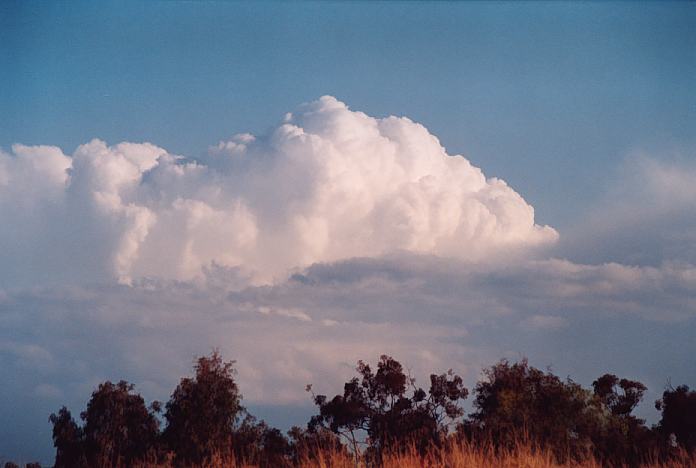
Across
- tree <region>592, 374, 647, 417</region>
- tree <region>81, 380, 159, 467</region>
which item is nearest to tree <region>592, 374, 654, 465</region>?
tree <region>592, 374, 647, 417</region>

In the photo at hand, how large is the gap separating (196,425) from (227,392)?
8.64 ft

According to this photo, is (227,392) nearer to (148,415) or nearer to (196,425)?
(196,425)

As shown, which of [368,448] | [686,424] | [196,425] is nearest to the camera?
[368,448]

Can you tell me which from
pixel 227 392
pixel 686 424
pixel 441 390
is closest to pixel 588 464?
pixel 227 392

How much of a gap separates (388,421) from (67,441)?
76.9 feet

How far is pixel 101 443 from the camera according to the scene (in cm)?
4638

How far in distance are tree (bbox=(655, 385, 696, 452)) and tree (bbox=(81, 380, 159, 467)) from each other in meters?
38.6

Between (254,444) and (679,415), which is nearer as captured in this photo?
(254,444)

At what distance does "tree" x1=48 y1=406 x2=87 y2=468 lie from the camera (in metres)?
47.3

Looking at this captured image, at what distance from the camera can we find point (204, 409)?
139ft

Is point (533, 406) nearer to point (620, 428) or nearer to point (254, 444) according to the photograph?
point (620, 428)

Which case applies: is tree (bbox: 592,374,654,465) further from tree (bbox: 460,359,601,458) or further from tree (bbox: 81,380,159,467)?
tree (bbox: 81,380,159,467)

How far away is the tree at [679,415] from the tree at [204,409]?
3385 cm

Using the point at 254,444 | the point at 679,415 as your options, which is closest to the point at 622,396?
the point at 679,415
